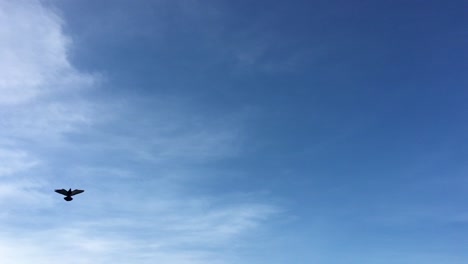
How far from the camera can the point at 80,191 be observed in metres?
67.7

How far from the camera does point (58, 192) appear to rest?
67062 mm

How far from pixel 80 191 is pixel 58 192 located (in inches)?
158
